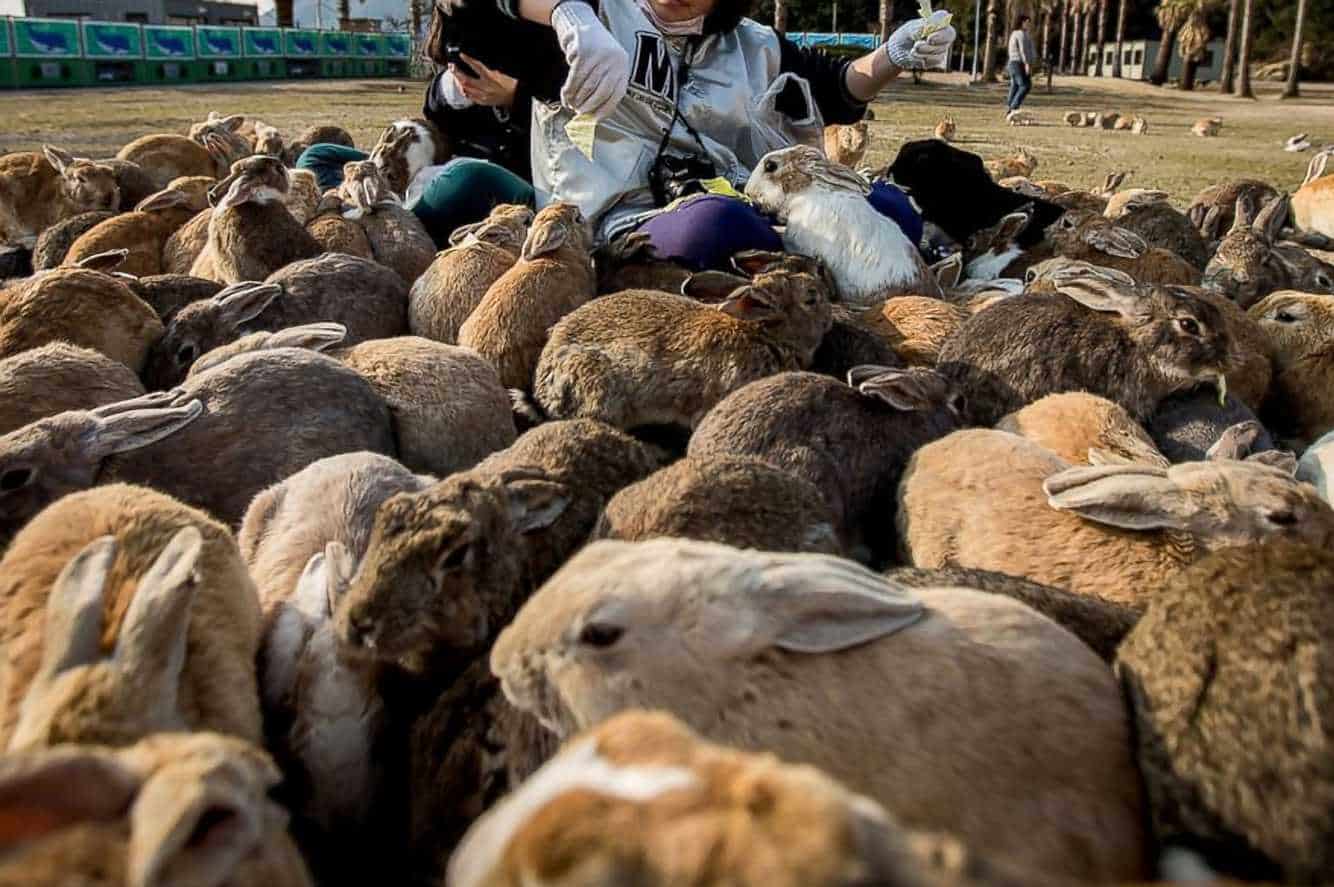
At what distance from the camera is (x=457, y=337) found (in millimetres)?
4973

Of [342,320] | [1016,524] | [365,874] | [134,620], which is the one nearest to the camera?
[134,620]

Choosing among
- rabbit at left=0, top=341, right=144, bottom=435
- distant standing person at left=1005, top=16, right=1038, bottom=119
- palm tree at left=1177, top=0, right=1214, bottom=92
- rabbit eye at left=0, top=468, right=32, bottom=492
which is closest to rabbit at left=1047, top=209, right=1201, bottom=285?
rabbit at left=0, top=341, right=144, bottom=435

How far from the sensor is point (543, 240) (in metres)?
4.97

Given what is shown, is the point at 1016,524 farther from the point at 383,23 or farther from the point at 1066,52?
the point at 1066,52

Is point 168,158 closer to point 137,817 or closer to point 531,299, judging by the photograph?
point 531,299

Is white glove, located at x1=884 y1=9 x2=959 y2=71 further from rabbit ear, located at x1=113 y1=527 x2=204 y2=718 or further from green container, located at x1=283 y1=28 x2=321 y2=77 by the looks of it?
green container, located at x1=283 y1=28 x2=321 y2=77

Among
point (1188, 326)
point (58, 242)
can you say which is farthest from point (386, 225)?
point (1188, 326)

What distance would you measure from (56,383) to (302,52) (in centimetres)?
4441

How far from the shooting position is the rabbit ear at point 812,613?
1834mm

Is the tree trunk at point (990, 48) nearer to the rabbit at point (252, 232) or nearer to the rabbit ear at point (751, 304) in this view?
the rabbit at point (252, 232)

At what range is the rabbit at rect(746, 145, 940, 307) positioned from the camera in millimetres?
5457

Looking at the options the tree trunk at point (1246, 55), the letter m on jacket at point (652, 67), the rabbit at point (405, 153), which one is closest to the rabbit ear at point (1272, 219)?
the letter m on jacket at point (652, 67)

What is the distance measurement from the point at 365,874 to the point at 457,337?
126 inches

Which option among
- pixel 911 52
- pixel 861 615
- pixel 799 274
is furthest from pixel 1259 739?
pixel 911 52
